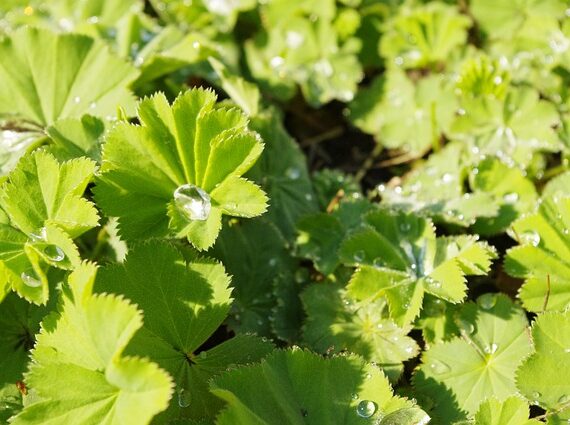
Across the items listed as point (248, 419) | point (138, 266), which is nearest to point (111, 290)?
point (138, 266)

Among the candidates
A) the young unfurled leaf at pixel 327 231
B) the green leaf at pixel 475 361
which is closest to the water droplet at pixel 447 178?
the young unfurled leaf at pixel 327 231

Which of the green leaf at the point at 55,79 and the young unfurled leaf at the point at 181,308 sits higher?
the green leaf at the point at 55,79

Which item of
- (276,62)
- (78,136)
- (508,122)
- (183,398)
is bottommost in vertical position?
(508,122)

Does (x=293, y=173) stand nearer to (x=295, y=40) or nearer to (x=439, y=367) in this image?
(x=295, y=40)

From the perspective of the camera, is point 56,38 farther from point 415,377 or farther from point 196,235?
point 415,377

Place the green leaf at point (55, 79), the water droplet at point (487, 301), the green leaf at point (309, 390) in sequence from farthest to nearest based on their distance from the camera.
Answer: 1. the green leaf at point (55, 79)
2. the water droplet at point (487, 301)
3. the green leaf at point (309, 390)

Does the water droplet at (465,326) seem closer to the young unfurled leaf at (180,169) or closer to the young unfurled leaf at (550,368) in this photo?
the young unfurled leaf at (550,368)

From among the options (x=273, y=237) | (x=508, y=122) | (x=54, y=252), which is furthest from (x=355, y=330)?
(x=508, y=122)
